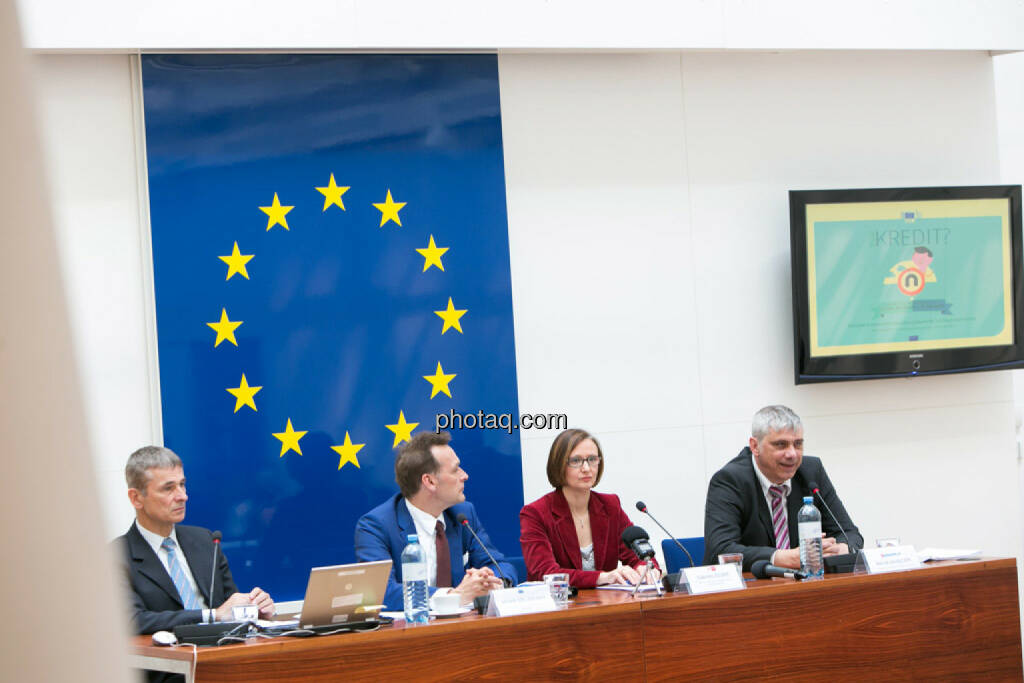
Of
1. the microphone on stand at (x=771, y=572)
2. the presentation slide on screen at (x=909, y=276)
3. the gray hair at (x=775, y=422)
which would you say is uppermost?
the presentation slide on screen at (x=909, y=276)

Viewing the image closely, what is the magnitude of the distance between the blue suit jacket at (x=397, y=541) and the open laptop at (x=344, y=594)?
1.59ft

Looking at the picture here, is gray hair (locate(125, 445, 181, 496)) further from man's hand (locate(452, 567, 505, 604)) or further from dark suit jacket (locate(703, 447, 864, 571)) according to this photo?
dark suit jacket (locate(703, 447, 864, 571))

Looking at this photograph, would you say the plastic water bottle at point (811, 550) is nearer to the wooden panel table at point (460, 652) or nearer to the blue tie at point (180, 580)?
the wooden panel table at point (460, 652)

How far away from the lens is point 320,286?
500cm

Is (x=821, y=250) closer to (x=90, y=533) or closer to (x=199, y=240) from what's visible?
(x=199, y=240)

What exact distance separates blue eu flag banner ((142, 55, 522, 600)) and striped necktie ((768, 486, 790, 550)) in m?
1.28

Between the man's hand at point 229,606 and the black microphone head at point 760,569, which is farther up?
the man's hand at point 229,606

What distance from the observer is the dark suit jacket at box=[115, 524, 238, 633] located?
340 centimetres

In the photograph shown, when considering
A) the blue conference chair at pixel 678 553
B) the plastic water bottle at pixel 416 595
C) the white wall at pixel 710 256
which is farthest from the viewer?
the white wall at pixel 710 256

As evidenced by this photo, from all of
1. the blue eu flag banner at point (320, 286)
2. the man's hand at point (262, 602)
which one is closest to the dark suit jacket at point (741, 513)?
the blue eu flag banner at point (320, 286)

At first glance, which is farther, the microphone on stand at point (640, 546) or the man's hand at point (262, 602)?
the microphone on stand at point (640, 546)

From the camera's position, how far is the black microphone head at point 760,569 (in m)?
3.87
